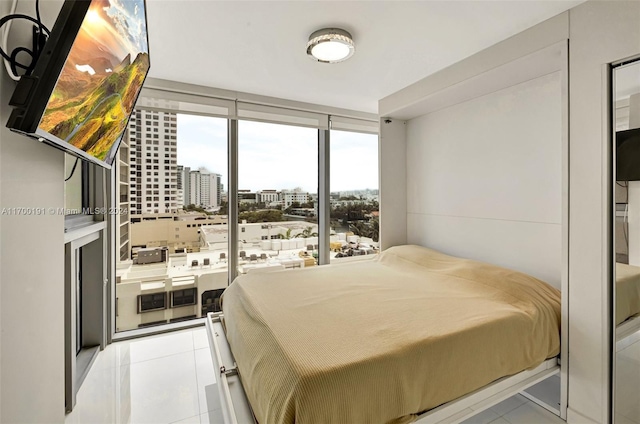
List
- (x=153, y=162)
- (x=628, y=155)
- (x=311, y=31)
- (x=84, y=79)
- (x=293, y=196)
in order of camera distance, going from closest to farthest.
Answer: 1. (x=84, y=79)
2. (x=628, y=155)
3. (x=311, y=31)
4. (x=153, y=162)
5. (x=293, y=196)

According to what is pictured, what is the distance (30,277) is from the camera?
3.49 ft

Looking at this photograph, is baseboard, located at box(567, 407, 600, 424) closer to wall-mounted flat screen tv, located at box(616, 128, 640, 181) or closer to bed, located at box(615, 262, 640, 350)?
bed, located at box(615, 262, 640, 350)

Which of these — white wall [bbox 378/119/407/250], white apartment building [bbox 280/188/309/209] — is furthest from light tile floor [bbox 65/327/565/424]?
white wall [bbox 378/119/407/250]

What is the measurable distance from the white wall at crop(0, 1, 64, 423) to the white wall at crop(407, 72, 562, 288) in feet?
9.86

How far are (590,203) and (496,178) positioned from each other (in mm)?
964

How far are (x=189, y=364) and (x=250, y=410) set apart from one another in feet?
4.32

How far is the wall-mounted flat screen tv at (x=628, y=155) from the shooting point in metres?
1.65

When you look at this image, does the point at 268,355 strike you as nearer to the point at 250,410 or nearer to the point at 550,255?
the point at 250,410

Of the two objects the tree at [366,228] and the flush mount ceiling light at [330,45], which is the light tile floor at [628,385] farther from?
the tree at [366,228]

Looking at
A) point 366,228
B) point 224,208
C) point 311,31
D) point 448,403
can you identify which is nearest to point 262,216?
point 224,208

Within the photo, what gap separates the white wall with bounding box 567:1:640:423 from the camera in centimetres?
169

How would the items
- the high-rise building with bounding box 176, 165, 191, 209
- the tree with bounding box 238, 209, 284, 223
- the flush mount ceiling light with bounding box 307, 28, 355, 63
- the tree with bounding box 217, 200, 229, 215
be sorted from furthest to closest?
the tree with bounding box 238, 209, 284, 223 < the tree with bounding box 217, 200, 229, 215 < the high-rise building with bounding box 176, 165, 191, 209 < the flush mount ceiling light with bounding box 307, 28, 355, 63

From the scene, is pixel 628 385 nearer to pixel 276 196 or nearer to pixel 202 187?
pixel 276 196

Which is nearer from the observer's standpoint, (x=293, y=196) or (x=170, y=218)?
(x=170, y=218)
